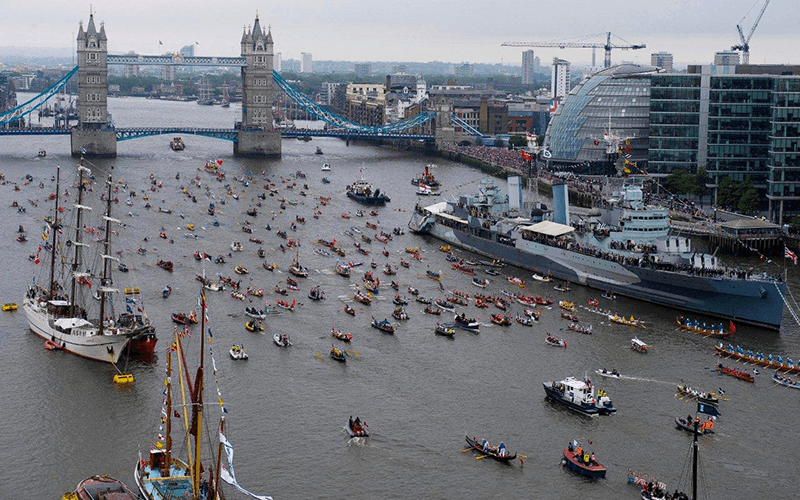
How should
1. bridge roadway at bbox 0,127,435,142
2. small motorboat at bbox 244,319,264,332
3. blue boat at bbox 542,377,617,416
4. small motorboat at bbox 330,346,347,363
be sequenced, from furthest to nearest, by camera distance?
bridge roadway at bbox 0,127,435,142 → small motorboat at bbox 244,319,264,332 → small motorboat at bbox 330,346,347,363 → blue boat at bbox 542,377,617,416

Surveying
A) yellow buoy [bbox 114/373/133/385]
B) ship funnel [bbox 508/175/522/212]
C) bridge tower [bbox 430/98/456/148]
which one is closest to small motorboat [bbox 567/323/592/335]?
yellow buoy [bbox 114/373/133/385]

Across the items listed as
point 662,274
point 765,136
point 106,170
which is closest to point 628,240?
point 662,274

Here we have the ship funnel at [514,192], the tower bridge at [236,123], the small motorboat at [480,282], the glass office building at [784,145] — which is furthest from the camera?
the tower bridge at [236,123]

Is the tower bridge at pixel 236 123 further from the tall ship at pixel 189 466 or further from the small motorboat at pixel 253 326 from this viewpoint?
the tall ship at pixel 189 466

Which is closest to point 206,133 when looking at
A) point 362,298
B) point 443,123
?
point 443,123

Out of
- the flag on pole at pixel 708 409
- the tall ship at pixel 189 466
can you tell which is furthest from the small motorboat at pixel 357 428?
the flag on pole at pixel 708 409

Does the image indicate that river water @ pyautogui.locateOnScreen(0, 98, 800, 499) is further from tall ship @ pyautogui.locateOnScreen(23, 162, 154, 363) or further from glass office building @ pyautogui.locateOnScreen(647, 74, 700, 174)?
glass office building @ pyautogui.locateOnScreen(647, 74, 700, 174)
